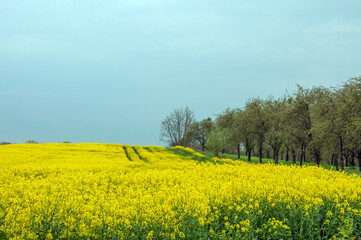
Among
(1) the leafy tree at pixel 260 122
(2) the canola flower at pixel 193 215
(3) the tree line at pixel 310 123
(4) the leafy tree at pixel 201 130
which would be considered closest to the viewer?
(2) the canola flower at pixel 193 215

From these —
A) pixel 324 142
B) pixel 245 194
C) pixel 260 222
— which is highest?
pixel 324 142

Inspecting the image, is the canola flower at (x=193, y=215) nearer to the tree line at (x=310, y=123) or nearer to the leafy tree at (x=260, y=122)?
the tree line at (x=310, y=123)

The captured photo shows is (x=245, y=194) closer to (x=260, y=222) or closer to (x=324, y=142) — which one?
(x=260, y=222)

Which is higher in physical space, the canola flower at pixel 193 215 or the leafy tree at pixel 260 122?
the leafy tree at pixel 260 122

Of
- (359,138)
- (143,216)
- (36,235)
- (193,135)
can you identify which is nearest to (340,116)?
(359,138)

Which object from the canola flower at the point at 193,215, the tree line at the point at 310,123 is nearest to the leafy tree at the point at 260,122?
the tree line at the point at 310,123

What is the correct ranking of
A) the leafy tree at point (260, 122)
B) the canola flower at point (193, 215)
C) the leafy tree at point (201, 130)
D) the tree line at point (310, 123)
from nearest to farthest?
1. the canola flower at point (193, 215)
2. the tree line at point (310, 123)
3. the leafy tree at point (260, 122)
4. the leafy tree at point (201, 130)

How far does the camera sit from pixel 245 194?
928 centimetres

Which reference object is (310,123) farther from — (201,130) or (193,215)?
(201,130)

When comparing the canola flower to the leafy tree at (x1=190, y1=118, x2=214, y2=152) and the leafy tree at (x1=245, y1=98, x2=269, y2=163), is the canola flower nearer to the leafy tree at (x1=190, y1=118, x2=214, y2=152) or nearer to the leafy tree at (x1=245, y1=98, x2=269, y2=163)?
the leafy tree at (x1=245, y1=98, x2=269, y2=163)

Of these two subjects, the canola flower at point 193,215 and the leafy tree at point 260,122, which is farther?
the leafy tree at point 260,122

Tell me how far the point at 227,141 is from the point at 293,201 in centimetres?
4461

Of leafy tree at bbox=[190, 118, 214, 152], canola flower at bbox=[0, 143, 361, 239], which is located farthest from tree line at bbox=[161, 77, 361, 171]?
leafy tree at bbox=[190, 118, 214, 152]

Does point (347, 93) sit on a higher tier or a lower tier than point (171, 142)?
higher
